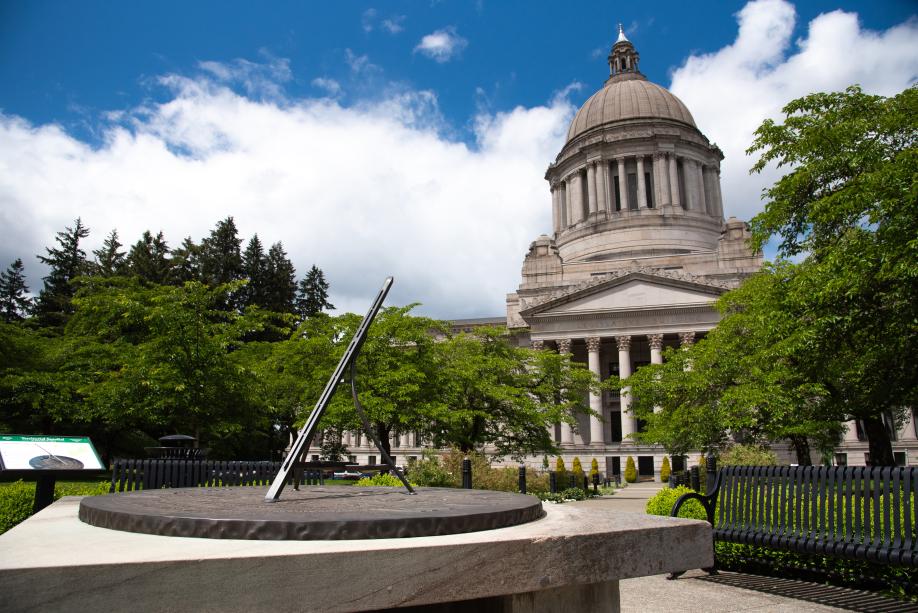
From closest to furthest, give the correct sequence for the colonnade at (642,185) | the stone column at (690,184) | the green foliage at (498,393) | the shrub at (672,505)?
the shrub at (672,505) < the green foliage at (498,393) < the colonnade at (642,185) < the stone column at (690,184)

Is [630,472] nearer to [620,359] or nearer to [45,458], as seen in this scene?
[620,359]

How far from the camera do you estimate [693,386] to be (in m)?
22.5

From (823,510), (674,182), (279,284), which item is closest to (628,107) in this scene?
(674,182)

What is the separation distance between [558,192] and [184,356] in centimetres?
5901

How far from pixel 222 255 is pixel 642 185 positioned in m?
41.7

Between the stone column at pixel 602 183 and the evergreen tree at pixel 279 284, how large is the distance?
31996 mm

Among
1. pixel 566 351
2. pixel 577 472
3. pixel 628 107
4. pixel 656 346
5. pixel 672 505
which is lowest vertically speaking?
pixel 577 472

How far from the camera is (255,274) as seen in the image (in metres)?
53.5

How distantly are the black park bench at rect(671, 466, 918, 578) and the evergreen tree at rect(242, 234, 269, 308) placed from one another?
157 feet

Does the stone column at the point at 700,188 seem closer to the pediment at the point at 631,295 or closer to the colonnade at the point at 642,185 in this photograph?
the colonnade at the point at 642,185

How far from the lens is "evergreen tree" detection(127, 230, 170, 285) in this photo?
45281mm

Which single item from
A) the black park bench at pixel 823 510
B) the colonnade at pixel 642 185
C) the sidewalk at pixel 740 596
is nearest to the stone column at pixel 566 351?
the colonnade at pixel 642 185

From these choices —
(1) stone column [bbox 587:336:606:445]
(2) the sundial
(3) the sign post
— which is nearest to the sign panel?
(3) the sign post

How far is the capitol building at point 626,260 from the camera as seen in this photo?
50281 millimetres
